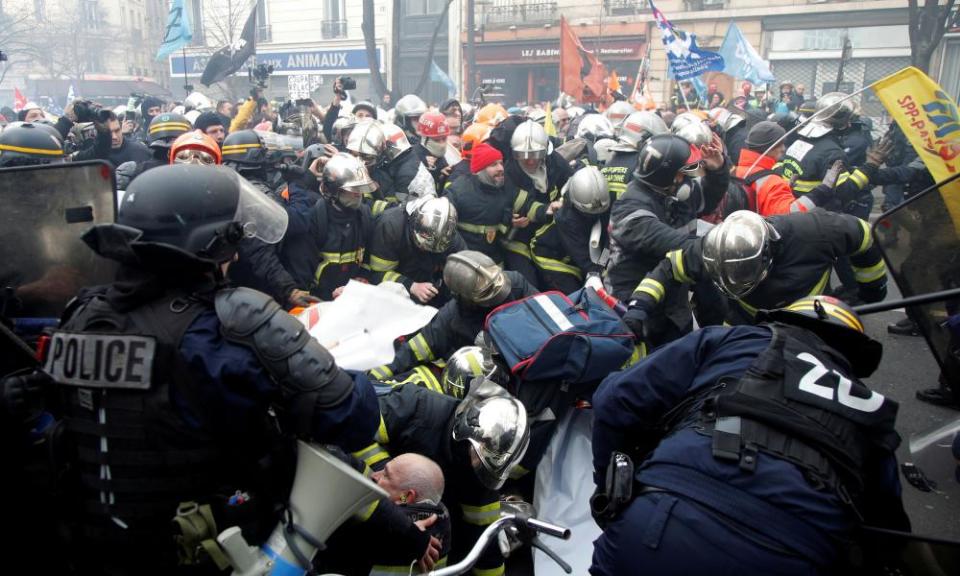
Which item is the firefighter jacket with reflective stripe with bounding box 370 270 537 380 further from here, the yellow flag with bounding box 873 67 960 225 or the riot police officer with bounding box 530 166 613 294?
the yellow flag with bounding box 873 67 960 225

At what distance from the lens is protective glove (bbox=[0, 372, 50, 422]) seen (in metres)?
2.21

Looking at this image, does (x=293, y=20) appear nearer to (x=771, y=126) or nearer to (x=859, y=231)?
(x=771, y=126)

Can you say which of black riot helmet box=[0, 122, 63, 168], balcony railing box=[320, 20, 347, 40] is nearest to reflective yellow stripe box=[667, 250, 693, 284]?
black riot helmet box=[0, 122, 63, 168]

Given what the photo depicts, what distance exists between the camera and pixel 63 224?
300 cm

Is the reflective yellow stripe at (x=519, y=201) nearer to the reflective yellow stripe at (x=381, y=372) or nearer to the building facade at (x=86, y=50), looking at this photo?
the reflective yellow stripe at (x=381, y=372)

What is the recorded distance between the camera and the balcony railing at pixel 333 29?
31.0 m

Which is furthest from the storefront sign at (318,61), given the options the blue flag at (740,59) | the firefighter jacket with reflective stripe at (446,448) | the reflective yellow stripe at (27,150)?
the firefighter jacket with reflective stripe at (446,448)

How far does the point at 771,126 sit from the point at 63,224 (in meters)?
6.10

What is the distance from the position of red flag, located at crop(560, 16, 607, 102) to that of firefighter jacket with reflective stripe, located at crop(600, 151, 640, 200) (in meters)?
6.80

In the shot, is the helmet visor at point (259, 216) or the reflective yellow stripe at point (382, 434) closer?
the helmet visor at point (259, 216)

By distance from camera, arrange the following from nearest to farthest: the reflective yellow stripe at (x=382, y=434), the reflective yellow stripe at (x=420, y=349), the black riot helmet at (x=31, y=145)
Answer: the reflective yellow stripe at (x=382, y=434), the reflective yellow stripe at (x=420, y=349), the black riot helmet at (x=31, y=145)

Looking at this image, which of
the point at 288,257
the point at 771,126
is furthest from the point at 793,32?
the point at 288,257

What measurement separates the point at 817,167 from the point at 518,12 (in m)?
23.6

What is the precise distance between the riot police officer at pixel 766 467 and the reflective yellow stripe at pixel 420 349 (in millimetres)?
1784
